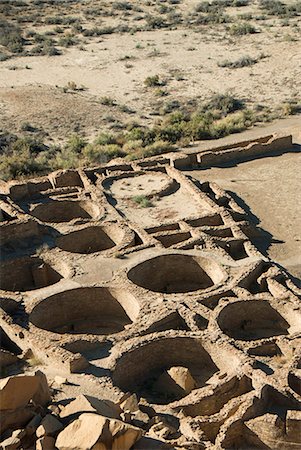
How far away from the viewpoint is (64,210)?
990 inches

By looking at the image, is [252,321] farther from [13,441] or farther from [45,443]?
[13,441]

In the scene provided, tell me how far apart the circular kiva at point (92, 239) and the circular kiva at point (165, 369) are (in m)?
6.05

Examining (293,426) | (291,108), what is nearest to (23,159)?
(291,108)

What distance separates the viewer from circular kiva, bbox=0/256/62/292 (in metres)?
20.4

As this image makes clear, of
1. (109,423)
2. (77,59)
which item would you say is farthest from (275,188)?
(77,59)

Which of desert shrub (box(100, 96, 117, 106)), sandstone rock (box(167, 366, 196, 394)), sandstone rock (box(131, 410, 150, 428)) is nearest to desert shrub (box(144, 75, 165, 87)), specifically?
desert shrub (box(100, 96, 117, 106))

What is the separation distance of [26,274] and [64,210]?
478 centimetres

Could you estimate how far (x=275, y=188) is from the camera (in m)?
26.8

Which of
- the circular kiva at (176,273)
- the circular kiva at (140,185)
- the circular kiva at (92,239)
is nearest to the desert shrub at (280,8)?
the circular kiva at (140,185)

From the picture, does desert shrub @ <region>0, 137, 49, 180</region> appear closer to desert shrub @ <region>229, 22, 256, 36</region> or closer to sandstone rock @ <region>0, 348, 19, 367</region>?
sandstone rock @ <region>0, 348, 19, 367</region>

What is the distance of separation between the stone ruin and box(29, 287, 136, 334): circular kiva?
3 cm

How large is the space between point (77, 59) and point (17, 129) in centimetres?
1506

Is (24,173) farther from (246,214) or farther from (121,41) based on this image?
(121,41)

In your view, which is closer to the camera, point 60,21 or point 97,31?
point 97,31
